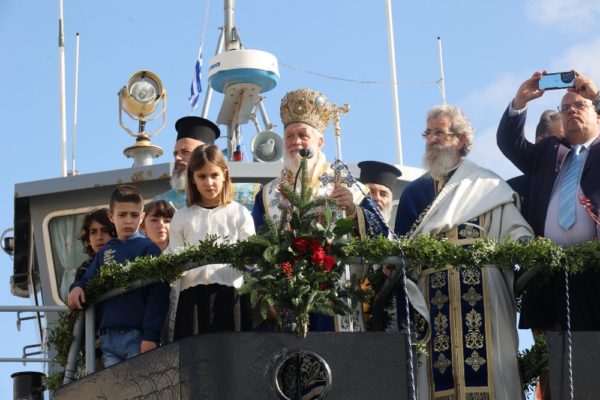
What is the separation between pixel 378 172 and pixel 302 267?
3.97 meters

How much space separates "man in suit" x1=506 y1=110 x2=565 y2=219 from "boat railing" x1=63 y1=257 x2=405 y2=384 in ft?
3.97

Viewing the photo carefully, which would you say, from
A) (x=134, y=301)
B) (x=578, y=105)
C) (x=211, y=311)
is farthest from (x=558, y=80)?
(x=134, y=301)

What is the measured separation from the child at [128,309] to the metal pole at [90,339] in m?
0.05

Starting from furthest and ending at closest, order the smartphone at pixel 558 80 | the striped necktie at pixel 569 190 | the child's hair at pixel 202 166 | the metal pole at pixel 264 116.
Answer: the metal pole at pixel 264 116
the smartphone at pixel 558 80
the child's hair at pixel 202 166
the striped necktie at pixel 569 190

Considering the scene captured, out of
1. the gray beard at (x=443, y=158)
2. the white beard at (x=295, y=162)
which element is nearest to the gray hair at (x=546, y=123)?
the gray beard at (x=443, y=158)

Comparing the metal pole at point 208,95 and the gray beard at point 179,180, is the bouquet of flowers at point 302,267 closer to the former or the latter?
the gray beard at point 179,180

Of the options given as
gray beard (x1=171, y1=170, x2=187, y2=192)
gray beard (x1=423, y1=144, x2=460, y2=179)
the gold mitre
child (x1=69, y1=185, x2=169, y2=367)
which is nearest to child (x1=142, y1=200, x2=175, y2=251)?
child (x1=69, y1=185, x2=169, y2=367)

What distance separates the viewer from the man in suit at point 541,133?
379 inches

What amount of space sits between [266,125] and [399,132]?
176cm

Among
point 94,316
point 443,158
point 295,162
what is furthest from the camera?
point 295,162

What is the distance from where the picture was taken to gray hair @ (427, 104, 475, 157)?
943 cm

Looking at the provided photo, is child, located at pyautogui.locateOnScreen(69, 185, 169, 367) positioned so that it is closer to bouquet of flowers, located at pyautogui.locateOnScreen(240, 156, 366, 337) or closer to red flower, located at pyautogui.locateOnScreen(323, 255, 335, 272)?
bouquet of flowers, located at pyautogui.locateOnScreen(240, 156, 366, 337)

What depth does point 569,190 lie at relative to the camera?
9078 mm

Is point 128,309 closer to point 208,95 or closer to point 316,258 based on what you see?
point 316,258
